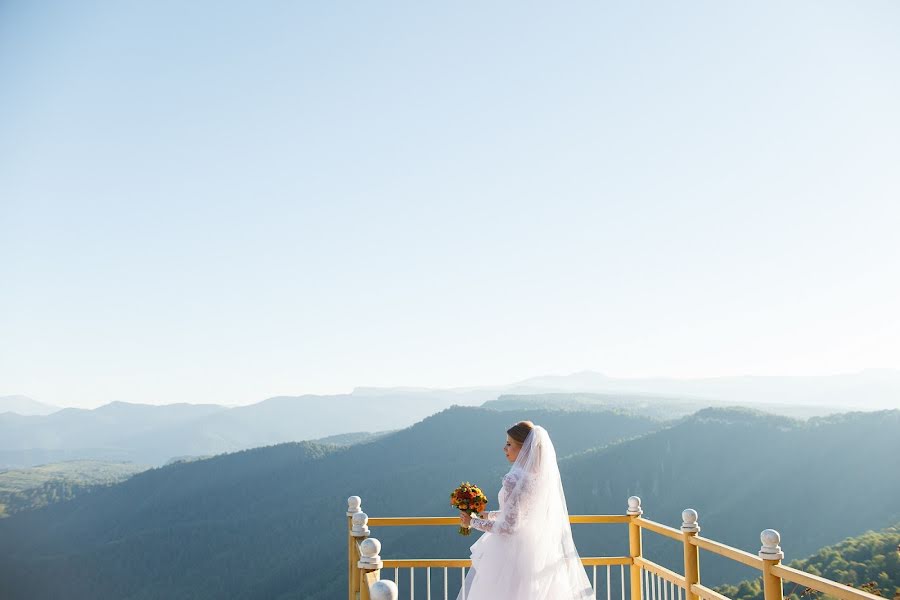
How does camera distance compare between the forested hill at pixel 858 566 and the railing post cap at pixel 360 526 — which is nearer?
the railing post cap at pixel 360 526

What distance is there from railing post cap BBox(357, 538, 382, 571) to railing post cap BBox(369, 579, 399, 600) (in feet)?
4.64

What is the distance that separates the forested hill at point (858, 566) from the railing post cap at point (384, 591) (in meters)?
19.0

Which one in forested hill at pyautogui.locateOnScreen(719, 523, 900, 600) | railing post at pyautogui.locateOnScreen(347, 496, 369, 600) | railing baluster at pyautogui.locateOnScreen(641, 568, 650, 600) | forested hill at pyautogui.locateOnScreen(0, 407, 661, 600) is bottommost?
forested hill at pyautogui.locateOnScreen(0, 407, 661, 600)

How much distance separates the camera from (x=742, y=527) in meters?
61.2

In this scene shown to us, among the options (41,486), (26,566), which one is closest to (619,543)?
(26,566)

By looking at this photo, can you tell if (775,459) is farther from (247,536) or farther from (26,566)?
(26,566)

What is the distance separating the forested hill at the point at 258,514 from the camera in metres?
82.9

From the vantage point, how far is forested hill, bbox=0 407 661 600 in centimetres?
8294

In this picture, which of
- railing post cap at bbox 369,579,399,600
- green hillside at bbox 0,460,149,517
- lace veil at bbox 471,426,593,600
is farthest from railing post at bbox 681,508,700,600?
green hillside at bbox 0,460,149,517

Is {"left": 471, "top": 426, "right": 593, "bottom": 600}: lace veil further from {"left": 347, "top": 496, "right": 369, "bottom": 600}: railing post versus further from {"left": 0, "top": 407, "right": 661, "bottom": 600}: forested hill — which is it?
{"left": 0, "top": 407, "right": 661, "bottom": 600}: forested hill

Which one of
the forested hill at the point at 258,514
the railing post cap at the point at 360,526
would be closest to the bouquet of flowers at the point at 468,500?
the railing post cap at the point at 360,526

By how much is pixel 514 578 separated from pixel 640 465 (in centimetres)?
7546

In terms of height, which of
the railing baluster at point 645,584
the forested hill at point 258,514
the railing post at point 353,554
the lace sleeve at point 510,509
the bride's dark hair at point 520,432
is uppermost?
the bride's dark hair at point 520,432

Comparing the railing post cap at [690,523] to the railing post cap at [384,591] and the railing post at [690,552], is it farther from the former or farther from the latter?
the railing post cap at [384,591]
